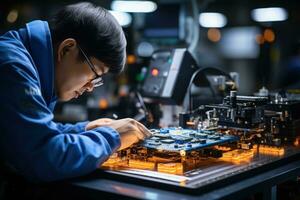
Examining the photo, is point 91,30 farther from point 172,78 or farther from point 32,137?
point 172,78

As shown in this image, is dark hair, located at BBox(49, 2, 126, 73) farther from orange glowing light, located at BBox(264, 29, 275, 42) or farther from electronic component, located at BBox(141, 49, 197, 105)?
orange glowing light, located at BBox(264, 29, 275, 42)

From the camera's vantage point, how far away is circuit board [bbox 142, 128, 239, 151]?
1.33m

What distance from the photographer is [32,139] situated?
3.84ft

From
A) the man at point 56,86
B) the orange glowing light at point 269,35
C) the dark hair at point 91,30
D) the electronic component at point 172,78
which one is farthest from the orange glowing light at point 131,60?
the orange glowing light at point 269,35

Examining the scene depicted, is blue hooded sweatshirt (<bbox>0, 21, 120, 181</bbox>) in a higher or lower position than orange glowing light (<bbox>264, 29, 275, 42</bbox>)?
lower

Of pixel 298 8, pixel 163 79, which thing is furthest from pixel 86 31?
pixel 298 8

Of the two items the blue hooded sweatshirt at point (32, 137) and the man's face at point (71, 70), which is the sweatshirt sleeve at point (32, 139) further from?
the man's face at point (71, 70)

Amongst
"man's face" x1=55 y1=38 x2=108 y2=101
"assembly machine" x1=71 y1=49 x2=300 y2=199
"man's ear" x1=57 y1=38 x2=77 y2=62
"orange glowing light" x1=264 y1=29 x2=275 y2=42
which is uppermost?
"orange glowing light" x1=264 y1=29 x2=275 y2=42

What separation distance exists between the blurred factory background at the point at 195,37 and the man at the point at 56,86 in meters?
0.59

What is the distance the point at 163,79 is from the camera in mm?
2346

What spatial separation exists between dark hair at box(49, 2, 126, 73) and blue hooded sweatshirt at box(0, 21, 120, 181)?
0.16 metres

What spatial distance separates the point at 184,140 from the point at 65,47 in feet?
1.62

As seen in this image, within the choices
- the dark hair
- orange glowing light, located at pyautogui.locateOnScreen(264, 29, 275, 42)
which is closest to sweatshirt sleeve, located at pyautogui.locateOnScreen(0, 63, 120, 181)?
the dark hair

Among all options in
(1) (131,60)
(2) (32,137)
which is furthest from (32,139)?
(1) (131,60)
